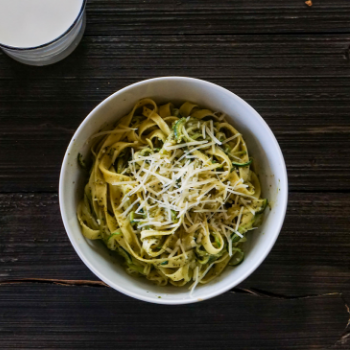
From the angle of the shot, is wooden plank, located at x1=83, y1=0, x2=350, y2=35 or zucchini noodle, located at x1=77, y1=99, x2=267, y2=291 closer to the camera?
zucchini noodle, located at x1=77, y1=99, x2=267, y2=291

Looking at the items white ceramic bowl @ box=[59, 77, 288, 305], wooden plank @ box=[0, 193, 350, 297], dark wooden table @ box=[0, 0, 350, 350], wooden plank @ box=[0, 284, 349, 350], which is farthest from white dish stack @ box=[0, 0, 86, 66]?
wooden plank @ box=[0, 284, 349, 350]

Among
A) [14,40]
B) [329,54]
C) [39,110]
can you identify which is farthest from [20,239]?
[329,54]

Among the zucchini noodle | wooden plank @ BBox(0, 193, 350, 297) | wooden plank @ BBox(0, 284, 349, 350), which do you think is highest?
the zucchini noodle

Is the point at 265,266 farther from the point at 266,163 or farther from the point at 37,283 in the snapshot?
the point at 37,283

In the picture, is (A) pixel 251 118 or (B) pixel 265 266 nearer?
(A) pixel 251 118

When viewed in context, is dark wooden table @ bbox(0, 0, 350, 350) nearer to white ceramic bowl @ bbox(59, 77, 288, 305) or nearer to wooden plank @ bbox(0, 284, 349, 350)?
wooden plank @ bbox(0, 284, 349, 350)

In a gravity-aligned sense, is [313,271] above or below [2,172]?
below

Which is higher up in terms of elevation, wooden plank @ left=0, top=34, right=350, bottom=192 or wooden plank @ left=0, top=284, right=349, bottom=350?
wooden plank @ left=0, top=34, right=350, bottom=192
